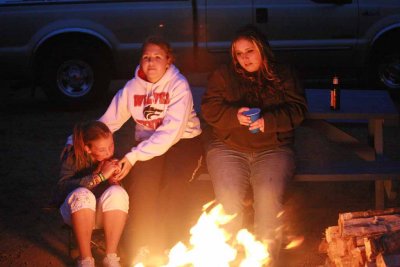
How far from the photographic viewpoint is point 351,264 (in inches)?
169

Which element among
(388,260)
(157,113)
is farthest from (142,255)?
(388,260)

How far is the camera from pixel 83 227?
443 centimetres

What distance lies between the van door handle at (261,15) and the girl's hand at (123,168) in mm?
5316

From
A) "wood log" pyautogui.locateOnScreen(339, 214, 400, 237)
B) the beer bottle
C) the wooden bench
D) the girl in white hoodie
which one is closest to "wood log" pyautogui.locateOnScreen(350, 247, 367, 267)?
"wood log" pyautogui.locateOnScreen(339, 214, 400, 237)

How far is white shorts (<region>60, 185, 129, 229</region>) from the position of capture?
441 centimetres

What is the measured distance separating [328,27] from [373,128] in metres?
4.29

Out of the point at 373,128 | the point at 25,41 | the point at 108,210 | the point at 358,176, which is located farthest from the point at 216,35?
the point at 108,210

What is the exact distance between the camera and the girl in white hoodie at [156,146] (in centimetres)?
466

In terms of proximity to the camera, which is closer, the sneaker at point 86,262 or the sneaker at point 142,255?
the sneaker at point 86,262

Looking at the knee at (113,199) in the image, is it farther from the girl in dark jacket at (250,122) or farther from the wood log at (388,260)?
the wood log at (388,260)

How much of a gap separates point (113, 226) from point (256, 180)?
0.92 m

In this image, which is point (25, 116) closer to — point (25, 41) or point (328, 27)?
point (25, 41)

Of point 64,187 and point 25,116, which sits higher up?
point 64,187

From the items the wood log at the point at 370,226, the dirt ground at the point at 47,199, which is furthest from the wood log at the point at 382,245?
the dirt ground at the point at 47,199
